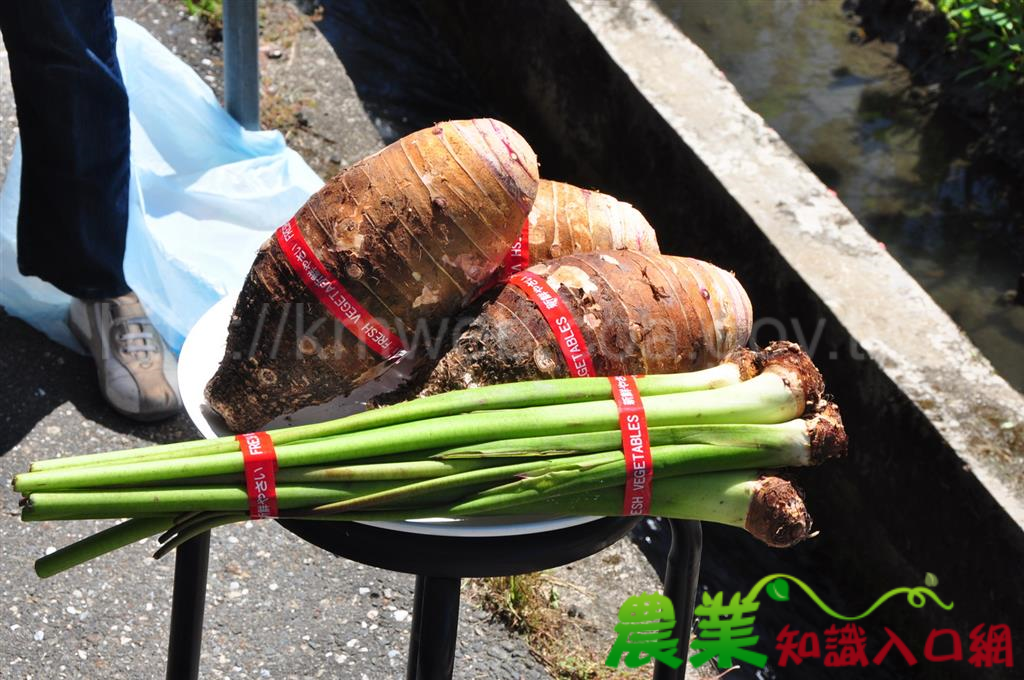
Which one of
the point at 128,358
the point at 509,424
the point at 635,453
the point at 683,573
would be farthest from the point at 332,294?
the point at 128,358

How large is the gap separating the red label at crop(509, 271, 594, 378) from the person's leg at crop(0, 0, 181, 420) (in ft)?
5.40

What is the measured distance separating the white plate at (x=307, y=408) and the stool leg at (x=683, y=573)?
0.28m

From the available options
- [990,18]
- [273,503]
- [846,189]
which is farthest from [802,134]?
[273,503]

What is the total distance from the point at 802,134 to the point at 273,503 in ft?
14.0

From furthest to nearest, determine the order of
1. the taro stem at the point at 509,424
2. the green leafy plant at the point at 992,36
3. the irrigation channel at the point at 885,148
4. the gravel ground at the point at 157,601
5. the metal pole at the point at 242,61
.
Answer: the green leafy plant at the point at 992,36 < the irrigation channel at the point at 885,148 < the metal pole at the point at 242,61 < the gravel ground at the point at 157,601 < the taro stem at the point at 509,424

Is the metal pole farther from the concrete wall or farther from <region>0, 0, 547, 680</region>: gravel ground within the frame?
the concrete wall

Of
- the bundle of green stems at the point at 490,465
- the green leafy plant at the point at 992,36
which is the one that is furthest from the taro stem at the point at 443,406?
the green leafy plant at the point at 992,36

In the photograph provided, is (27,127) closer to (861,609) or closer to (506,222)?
(506,222)

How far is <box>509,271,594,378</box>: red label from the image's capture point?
1.63 m

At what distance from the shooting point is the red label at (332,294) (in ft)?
5.31

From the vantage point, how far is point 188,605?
1812mm

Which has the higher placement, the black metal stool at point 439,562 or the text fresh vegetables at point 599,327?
the text fresh vegetables at point 599,327

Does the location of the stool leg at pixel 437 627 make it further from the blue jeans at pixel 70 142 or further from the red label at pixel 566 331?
the blue jeans at pixel 70 142

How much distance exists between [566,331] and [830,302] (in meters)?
1.64
